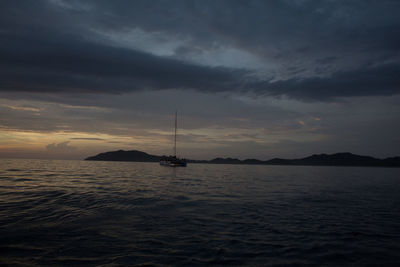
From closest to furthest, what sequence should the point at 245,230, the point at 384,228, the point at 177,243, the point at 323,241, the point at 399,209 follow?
the point at 177,243, the point at 323,241, the point at 245,230, the point at 384,228, the point at 399,209

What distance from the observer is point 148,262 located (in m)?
7.99

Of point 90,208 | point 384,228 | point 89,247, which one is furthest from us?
point 90,208

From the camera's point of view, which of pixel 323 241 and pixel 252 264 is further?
pixel 323 241

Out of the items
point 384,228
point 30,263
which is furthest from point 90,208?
point 384,228

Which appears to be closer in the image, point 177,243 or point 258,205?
point 177,243

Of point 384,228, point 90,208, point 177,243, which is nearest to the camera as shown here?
point 177,243

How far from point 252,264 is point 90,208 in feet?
43.1

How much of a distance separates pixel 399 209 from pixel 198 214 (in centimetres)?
1686

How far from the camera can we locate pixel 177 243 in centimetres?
994

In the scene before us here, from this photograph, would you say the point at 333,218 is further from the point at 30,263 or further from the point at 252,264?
the point at 30,263

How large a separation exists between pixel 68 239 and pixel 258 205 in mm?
14043

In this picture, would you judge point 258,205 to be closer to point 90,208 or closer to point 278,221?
point 278,221

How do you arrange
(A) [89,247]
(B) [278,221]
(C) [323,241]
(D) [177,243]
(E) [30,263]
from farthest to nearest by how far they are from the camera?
(B) [278,221] → (C) [323,241] → (D) [177,243] → (A) [89,247] → (E) [30,263]

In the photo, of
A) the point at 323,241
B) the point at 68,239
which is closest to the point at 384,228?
the point at 323,241
